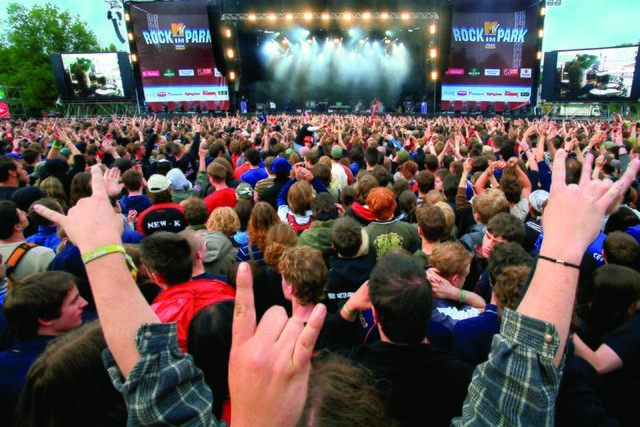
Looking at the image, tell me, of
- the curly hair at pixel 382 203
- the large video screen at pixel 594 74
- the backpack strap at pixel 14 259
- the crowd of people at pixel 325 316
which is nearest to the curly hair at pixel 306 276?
the crowd of people at pixel 325 316

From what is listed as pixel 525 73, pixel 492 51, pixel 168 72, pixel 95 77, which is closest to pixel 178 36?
pixel 168 72

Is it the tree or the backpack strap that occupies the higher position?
the tree

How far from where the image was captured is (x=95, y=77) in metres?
29.1

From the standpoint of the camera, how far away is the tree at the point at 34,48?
3881 centimetres

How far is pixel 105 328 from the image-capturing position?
90 cm

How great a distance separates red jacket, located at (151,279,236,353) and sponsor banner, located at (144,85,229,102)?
2508cm

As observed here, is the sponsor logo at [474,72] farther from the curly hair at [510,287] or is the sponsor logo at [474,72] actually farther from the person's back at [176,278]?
the person's back at [176,278]

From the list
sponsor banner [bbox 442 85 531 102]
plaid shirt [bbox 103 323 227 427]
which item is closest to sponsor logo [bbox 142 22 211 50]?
sponsor banner [bbox 442 85 531 102]

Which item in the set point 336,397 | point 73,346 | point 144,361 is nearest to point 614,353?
point 336,397

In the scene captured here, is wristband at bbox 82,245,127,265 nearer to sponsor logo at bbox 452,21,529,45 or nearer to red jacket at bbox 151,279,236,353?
red jacket at bbox 151,279,236,353

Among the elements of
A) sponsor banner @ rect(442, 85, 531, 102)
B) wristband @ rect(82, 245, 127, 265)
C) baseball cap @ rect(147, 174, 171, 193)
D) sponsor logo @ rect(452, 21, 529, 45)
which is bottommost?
baseball cap @ rect(147, 174, 171, 193)

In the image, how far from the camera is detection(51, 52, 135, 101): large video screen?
28.8m

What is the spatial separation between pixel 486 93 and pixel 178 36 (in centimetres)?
2049

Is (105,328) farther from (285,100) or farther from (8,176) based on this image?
(285,100)
